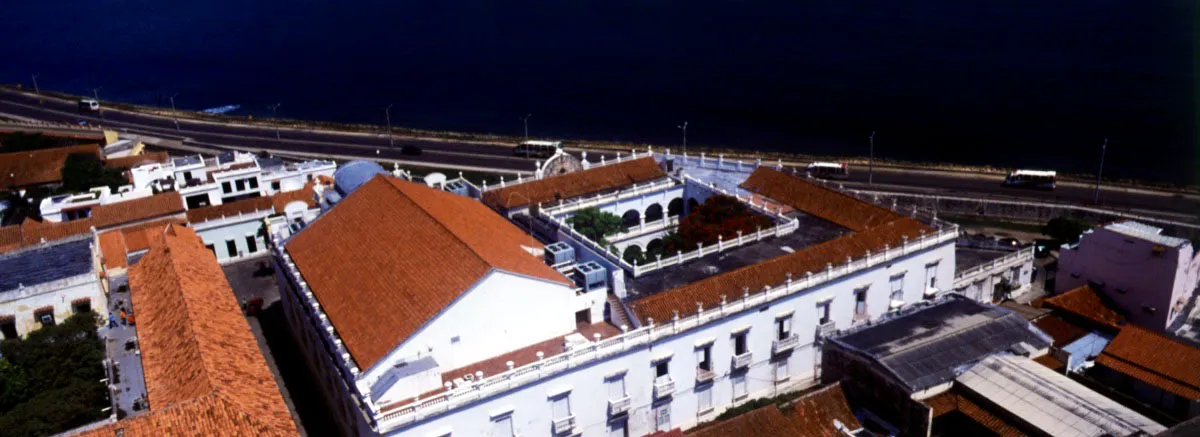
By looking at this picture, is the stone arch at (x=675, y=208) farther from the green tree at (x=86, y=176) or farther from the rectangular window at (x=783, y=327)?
the green tree at (x=86, y=176)

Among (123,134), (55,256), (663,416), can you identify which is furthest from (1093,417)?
(123,134)

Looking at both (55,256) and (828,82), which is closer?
(55,256)

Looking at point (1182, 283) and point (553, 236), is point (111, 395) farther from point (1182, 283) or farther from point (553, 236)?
point (1182, 283)

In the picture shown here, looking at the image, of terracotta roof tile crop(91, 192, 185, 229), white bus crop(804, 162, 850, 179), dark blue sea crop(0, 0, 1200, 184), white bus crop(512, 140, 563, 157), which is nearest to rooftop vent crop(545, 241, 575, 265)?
terracotta roof tile crop(91, 192, 185, 229)

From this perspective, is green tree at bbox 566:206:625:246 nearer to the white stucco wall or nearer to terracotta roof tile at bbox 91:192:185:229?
the white stucco wall

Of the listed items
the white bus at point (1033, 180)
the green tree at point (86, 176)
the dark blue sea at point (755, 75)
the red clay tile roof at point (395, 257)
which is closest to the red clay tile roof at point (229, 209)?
the green tree at point (86, 176)
